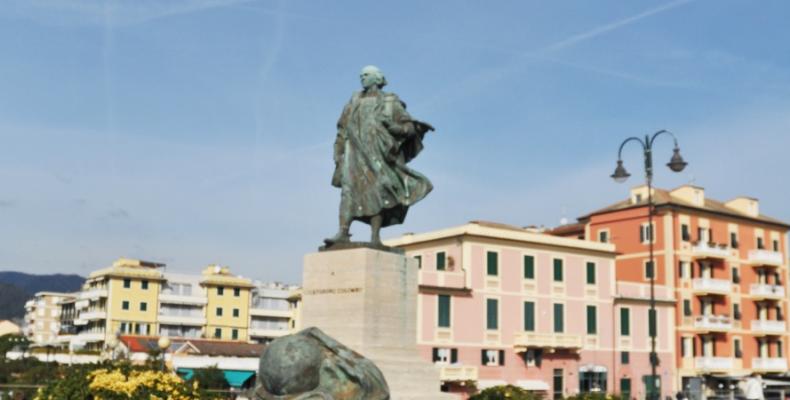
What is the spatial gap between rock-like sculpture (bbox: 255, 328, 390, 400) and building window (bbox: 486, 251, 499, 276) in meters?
43.8

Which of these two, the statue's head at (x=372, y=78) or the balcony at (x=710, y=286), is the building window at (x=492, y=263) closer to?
the balcony at (x=710, y=286)

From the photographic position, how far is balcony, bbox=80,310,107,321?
259 ft

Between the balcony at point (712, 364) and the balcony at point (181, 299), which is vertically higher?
the balcony at point (181, 299)

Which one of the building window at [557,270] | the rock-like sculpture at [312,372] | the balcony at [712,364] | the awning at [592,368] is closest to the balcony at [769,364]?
the balcony at [712,364]

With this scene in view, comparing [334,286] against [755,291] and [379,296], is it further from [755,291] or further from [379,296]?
[755,291]

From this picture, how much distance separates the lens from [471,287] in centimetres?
4831

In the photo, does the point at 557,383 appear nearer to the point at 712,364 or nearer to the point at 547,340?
the point at 547,340

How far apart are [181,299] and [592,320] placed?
43.2m

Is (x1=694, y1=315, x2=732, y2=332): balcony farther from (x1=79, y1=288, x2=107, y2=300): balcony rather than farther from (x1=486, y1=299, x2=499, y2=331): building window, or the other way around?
(x1=79, y1=288, x2=107, y2=300): balcony

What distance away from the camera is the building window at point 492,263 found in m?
49.2

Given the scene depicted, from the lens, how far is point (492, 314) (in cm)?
4891

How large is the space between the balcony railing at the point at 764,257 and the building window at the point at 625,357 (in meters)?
12.2

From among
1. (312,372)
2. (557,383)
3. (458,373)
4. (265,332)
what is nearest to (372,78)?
(312,372)

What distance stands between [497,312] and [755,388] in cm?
2579
